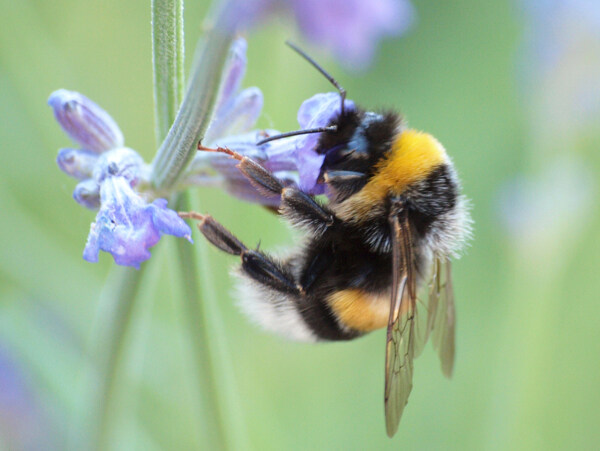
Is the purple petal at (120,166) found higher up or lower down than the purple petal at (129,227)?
A: higher up

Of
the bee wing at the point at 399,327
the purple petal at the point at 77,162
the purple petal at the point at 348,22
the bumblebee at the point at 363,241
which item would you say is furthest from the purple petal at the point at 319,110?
the purple petal at the point at 348,22

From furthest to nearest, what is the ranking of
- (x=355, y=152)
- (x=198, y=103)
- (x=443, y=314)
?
(x=443, y=314) < (x=355, y=152) < (x=198, y=103)

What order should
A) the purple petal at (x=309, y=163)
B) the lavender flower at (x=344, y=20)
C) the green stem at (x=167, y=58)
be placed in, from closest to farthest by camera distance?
the green stem at (x=167, y=58)
the purple petal at (x=309, y=163)
the lavender flower at (x=344, y=20)

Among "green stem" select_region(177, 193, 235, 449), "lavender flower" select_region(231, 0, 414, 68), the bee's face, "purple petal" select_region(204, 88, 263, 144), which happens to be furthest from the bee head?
"lavender flower" select_region(231, 0, 414, 68)

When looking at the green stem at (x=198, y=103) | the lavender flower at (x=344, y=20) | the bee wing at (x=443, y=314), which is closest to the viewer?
the green stem at (x=198, y=103)

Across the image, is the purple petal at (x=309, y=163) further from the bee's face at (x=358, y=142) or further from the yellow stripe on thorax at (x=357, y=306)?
the yellow stripe on thorax at (x=357, y=306)

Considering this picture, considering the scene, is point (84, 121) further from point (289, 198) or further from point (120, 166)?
point (289, 198)

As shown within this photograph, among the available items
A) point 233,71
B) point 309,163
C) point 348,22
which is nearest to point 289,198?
point 309,163
